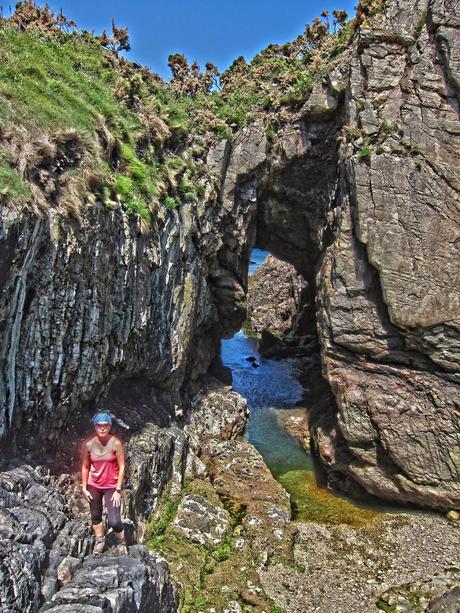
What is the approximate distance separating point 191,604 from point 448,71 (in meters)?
26.0

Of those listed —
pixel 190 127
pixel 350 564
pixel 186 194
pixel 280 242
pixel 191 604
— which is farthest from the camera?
pixel 280 242

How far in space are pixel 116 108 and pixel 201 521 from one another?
19.3m

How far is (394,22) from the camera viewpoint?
945 inches

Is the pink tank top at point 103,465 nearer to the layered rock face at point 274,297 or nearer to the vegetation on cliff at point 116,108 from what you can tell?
the vegetation on cliff at point 116,108

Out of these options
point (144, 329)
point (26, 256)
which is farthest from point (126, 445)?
point (26, 256)

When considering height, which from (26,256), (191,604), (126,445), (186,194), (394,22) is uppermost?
(394,22)

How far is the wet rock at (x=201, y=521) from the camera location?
1831 centimetres

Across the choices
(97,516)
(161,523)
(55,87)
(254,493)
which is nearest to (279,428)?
(254,493)

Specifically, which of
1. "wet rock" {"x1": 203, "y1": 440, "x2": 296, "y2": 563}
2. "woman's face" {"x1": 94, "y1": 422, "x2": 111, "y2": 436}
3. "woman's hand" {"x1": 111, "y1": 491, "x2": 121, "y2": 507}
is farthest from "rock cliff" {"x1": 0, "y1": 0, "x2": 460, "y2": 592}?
"woman's face" {"x1": 94, "y1": 422, "x2": 111, "y2": 436}

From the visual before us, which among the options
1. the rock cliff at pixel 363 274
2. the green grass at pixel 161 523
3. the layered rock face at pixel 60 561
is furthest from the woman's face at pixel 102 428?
the green grass at pixel 161 523

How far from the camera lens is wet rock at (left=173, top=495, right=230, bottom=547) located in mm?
18314

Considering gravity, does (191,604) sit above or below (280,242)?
below

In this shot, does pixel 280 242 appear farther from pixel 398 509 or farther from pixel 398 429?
pixel 398 509

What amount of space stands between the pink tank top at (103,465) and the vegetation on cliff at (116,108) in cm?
714
